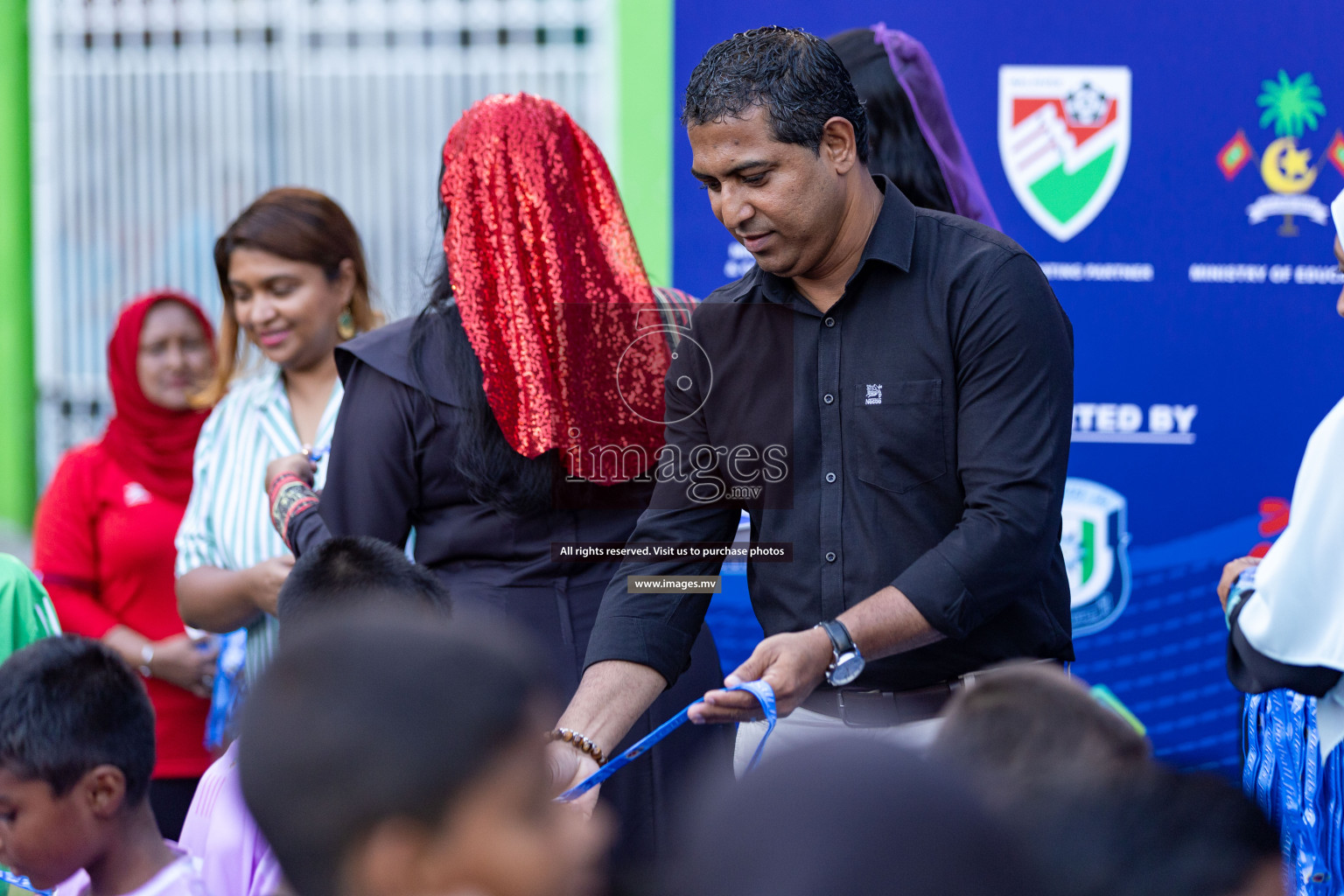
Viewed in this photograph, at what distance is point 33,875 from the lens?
2.16 meters

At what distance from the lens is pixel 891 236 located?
7.03 feet

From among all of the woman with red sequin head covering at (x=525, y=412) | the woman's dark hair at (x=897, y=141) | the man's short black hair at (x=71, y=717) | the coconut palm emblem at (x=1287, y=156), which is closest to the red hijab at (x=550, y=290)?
the woman with red sequin head covering at (x=525, y=412)

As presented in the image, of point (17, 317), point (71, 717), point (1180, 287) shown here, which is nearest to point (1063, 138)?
point (1180, 287)

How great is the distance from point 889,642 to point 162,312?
2.65m

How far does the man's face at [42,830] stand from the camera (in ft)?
7.06

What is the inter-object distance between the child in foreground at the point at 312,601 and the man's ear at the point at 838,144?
0.95m

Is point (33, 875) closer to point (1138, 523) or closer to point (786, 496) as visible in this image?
point (786, 496)

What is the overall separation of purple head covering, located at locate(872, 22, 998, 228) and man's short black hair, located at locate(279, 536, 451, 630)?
4.69 feet

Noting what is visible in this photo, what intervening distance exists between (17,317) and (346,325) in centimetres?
242

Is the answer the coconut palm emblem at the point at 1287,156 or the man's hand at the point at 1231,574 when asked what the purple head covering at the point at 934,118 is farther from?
the coconut palm emblem at the point at 1287,156

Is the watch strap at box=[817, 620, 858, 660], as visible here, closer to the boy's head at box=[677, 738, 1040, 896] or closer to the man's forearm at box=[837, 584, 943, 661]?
the man's forearm at box=[837, 584, 943, 661]

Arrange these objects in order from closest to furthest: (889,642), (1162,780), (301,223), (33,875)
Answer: (1162,780) < (889,642) < (33,875) < (301,223)

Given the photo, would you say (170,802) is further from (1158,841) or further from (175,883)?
(1158,841)

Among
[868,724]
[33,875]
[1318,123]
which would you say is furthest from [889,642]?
[1318,123]
